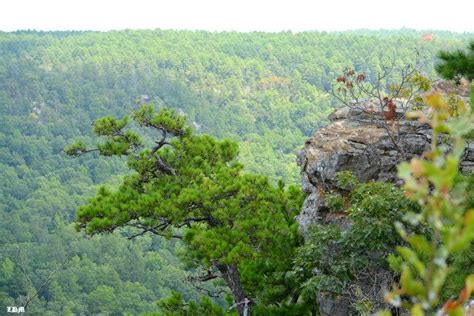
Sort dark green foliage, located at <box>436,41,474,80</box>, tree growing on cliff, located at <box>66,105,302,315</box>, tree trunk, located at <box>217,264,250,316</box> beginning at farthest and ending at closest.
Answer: tree trunk, located at <box>217,264,250,316</box>, tree growing on cliff, located at <box>66,105,302,315</box>, dark green foliage, located at <box>436,41,474,80</box>

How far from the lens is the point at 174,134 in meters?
11.0

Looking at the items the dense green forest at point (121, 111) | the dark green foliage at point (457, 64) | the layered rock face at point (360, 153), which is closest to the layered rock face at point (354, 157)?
the layered rock face at point (360, 153)

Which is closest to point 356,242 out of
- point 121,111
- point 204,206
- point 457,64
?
point 457,64

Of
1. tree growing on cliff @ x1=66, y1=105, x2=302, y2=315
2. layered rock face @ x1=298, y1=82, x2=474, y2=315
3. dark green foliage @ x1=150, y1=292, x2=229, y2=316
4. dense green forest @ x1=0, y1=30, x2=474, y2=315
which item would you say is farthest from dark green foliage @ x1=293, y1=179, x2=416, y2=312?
dense green forest @ x1=0, y1=30, x2=474, y2=315

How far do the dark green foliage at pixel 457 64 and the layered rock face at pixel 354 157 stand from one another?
218 centimetres

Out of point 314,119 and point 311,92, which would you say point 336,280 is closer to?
point 314,119

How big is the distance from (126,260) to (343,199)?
50305 millimetres

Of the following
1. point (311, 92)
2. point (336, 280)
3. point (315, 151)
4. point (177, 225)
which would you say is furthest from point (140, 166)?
point (311, 92)

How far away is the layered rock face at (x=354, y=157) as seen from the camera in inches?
361

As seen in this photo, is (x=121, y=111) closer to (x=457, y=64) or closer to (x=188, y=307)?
(x=188, y=307)

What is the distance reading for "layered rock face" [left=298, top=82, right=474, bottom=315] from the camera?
9.16 meters

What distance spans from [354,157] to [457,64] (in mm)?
3032

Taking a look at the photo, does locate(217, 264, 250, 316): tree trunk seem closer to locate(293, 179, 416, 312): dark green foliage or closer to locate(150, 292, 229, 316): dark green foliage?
locate(150, 292, 229, 316): dark green foliage

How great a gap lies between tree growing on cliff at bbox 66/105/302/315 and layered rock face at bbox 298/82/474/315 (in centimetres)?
61
